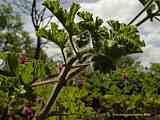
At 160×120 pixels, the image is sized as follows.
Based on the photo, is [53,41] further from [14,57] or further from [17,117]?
[17,117]

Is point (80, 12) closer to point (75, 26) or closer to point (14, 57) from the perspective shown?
point (75, 26)

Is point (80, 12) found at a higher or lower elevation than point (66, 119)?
higher

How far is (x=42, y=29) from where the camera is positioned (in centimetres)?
160

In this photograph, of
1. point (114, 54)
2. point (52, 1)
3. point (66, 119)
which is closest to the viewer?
point (114, 54)

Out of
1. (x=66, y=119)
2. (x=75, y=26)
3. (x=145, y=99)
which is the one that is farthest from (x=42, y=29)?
(x=145, y=99)

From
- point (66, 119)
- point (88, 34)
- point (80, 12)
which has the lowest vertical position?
point (66, 119)

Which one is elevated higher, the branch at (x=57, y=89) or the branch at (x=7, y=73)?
the branch at (x=7, y=73)

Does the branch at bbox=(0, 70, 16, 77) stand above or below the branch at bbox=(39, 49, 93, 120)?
above

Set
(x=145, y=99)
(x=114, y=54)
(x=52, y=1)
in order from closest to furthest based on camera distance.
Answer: (x=114, y=54) < (x=52, y=1) < (x=145, y=99)

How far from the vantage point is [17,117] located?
12.4 feet

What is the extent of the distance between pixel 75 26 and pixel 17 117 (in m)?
2.43

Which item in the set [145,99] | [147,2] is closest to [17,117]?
[147,2]

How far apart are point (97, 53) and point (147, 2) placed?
0.34 meters

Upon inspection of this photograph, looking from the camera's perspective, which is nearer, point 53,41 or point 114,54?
point 114,54
